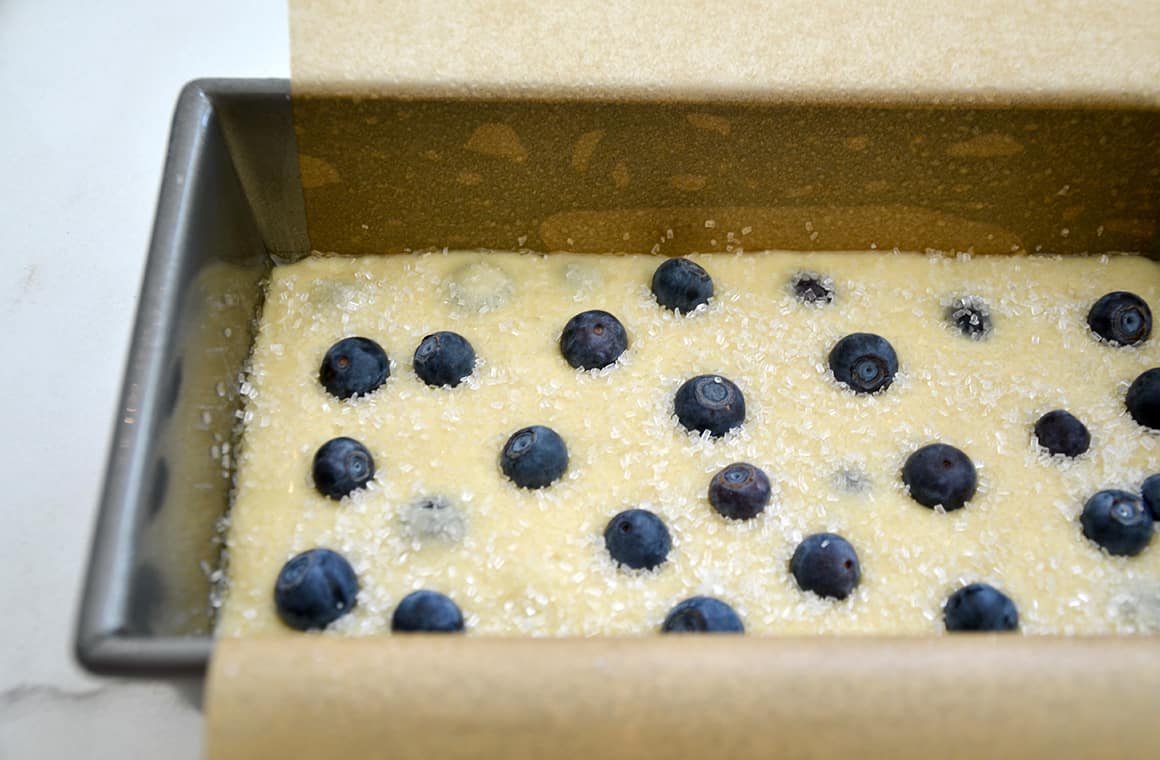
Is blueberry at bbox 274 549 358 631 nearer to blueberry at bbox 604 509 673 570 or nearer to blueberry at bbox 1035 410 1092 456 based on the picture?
blueberry at bbox 604 509 673 570

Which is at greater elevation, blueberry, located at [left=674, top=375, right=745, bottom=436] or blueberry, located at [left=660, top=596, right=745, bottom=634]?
blueberry, located at [left=674, top=375, right=745, bottom=436]

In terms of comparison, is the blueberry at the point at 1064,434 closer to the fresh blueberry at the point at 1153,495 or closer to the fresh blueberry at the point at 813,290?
the fresh blueberry at the point at 1153,495

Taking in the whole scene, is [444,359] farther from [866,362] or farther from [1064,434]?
[1064,434]

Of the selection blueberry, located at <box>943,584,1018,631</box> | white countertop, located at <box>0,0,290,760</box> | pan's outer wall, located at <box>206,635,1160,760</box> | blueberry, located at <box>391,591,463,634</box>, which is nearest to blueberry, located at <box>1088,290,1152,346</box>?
blueberry, located at <box>943,584,1018,631</box>

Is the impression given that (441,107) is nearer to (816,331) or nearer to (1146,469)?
(816,331)

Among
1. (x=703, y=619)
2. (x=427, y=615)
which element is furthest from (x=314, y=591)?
(x=703, y=619)

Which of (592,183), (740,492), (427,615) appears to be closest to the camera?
(427,615)
